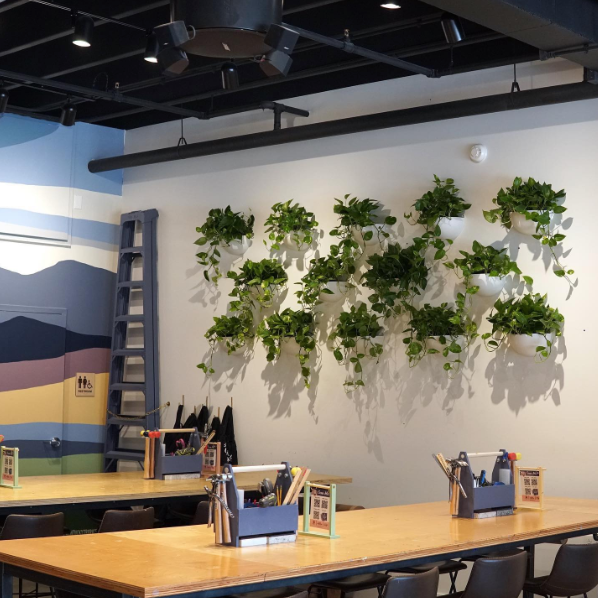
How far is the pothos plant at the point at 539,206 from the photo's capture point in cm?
573

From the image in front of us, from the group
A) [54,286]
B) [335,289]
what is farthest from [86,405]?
[335,289]

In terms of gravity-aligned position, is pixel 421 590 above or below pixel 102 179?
below

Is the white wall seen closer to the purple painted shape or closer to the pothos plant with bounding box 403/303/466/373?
the pothos plant with bounding box 403/303/466/373

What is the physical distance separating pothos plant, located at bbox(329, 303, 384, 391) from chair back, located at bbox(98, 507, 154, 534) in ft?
6.64

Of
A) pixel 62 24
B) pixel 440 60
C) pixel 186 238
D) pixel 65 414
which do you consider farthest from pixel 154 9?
pixel 65 414

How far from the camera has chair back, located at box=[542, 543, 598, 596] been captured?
14.5ft

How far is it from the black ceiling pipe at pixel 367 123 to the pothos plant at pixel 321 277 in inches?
37.2

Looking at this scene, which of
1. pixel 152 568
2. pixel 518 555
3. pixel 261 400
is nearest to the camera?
pixel 152 568

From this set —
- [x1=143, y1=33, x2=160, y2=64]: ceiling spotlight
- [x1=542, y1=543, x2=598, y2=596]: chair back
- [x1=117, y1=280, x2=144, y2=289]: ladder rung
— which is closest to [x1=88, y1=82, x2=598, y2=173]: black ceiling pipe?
[x1=117, y1=280, x2=144, y2=289]: ladder rung

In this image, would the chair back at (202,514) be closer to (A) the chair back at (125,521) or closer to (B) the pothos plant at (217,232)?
(A) the chair back at (125,521)

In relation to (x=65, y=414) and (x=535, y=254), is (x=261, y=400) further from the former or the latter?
(x=535, y=254)

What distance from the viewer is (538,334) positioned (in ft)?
18.6

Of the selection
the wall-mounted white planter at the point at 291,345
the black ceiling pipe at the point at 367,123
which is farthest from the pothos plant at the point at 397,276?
the black ceiling pipe at the point at 367,123

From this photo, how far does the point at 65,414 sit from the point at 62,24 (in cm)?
357
